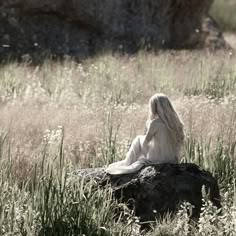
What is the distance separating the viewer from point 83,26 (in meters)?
18.9

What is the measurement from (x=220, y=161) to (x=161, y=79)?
18.8 ft

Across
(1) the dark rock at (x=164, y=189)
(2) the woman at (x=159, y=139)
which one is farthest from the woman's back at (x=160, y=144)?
(1) the dark rock at (x=164, y=189)

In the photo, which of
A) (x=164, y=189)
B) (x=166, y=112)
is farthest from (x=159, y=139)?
→ (x=164, y=189)

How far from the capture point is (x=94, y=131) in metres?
9.19

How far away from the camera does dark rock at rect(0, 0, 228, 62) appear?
1775cm

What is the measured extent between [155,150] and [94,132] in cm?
234

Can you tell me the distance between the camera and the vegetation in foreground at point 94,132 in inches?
245

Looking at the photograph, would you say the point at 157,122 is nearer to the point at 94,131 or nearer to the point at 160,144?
the point at 160,144

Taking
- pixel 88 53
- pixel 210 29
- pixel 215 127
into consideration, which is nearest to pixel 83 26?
pixel 88 53

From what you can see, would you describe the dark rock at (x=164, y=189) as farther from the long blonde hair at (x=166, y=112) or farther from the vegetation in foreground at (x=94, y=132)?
the long blonde hair at (x=166, y=112)

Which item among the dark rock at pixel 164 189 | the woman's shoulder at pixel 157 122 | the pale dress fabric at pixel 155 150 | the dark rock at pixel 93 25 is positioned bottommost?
the dark rock at pixel 164 189

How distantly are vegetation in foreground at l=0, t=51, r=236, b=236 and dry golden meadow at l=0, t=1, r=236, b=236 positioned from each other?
1 centimetres

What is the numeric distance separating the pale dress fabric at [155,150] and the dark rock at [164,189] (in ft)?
0.25

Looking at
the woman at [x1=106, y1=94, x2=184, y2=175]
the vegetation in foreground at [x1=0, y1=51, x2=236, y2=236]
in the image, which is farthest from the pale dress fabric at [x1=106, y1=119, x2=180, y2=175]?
the vegetation in foreground at [x1=0, y1=51, x2=236, y2=236]
